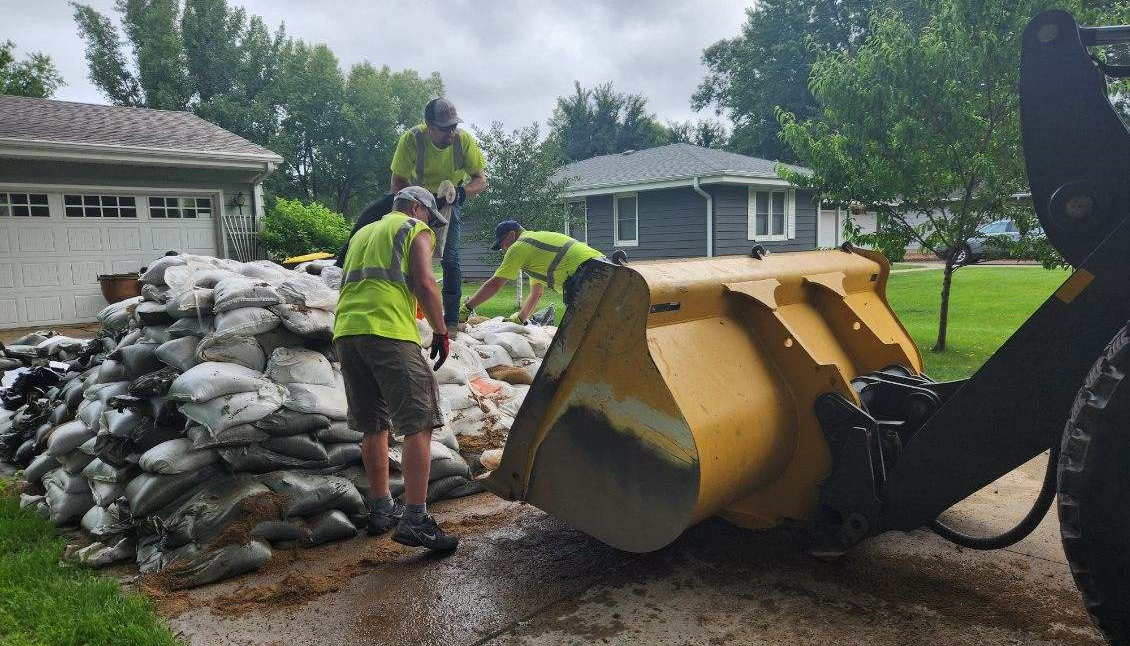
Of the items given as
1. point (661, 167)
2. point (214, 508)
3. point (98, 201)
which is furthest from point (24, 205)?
point (661, 167)

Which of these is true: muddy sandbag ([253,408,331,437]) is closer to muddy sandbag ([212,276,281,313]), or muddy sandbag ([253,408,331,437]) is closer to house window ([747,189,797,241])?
muddy sandbag ([212,276,281,313])

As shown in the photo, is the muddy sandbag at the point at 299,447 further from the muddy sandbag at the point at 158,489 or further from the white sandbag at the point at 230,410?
the muddy sandbag at the point at 158,489

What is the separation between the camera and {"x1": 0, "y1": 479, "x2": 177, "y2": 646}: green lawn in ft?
8.94

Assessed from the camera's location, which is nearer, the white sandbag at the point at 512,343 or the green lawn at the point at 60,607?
the green lawn at the point at 60,607

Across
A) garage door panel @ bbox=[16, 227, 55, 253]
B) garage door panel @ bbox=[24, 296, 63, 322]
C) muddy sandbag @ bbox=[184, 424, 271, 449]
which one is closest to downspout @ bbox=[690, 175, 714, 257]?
garage door panel @ bbox=[16, 227, 55, 253]

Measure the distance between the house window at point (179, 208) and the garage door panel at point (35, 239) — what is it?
1.47 meters

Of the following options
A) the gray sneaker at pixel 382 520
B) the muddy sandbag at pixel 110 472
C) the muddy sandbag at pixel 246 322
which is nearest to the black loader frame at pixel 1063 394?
the gray sneaker at pixel 382 520

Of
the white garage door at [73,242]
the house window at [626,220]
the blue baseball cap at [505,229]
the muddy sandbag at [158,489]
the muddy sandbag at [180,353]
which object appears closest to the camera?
the muddy sandbag at [158,489]

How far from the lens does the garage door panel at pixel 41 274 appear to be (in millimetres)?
11758

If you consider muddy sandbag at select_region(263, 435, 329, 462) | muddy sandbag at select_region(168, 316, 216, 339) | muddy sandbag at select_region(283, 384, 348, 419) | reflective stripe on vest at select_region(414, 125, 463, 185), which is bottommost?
muddy sandbag at select_region(263, 435, 329, 462)

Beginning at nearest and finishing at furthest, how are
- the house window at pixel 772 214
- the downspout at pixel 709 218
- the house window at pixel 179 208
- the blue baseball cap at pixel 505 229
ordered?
the blue baseball cap at pixel 505 229, the house window at pixel 179 208, the downspout at pixel 709 218, the house window at pixel 772 214

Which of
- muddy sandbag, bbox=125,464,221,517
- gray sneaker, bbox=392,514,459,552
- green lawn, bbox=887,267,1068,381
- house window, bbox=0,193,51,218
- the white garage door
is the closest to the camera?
gray sneaker, bbox=392,514,459,552

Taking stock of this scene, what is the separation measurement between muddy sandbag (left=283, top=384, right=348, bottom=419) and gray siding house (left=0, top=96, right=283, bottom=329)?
9.90m

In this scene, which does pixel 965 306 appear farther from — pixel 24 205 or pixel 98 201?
pixel 24 205
